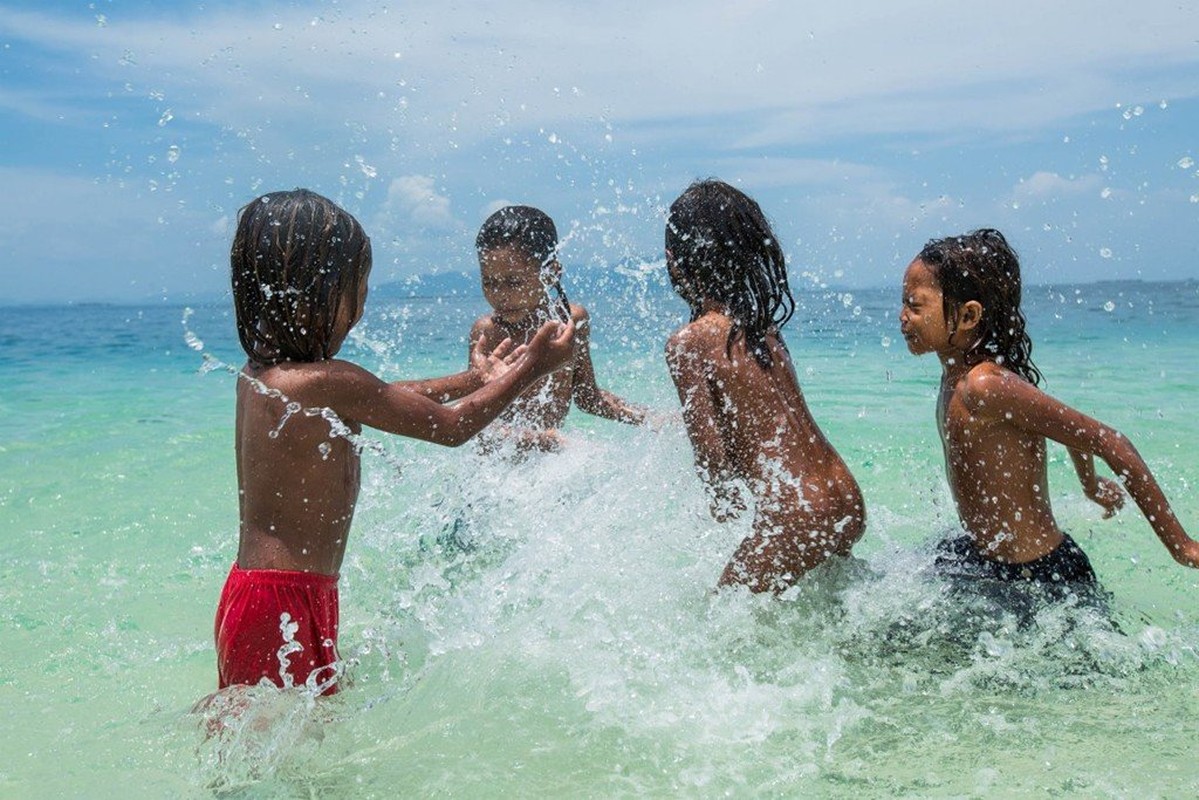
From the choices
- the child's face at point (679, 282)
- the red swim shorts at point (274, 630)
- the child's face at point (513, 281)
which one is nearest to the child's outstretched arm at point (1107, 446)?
the child's face at point (679, 282)

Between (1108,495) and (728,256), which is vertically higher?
(728,256)

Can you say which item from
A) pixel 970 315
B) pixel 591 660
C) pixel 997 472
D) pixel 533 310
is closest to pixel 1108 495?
pixel 997 472

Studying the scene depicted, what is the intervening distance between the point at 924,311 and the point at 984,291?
203 millimetres

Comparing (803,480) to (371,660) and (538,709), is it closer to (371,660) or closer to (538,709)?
(538,709)

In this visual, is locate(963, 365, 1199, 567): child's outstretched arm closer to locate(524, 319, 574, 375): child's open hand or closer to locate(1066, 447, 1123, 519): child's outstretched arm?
locate(1066, 447, 1123, 519): child's outstretched arm

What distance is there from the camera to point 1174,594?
4355mm

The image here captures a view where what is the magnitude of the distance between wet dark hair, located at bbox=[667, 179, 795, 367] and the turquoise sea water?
30.5 inches

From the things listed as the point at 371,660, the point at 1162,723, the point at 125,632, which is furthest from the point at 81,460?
the point at 1162,723

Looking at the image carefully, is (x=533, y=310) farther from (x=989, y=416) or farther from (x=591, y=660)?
(x=989, y=416)

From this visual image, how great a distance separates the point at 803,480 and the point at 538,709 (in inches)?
44.7

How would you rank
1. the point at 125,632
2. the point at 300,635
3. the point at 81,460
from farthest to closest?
the point at 81,460 → the point at 125,632 → the point at 300,635

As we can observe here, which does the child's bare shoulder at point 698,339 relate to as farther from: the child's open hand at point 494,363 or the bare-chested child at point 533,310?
the bare-chested child at point 533,310

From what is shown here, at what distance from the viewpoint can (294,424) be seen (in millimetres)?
2865

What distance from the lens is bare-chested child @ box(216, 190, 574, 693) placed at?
286 centimetres
